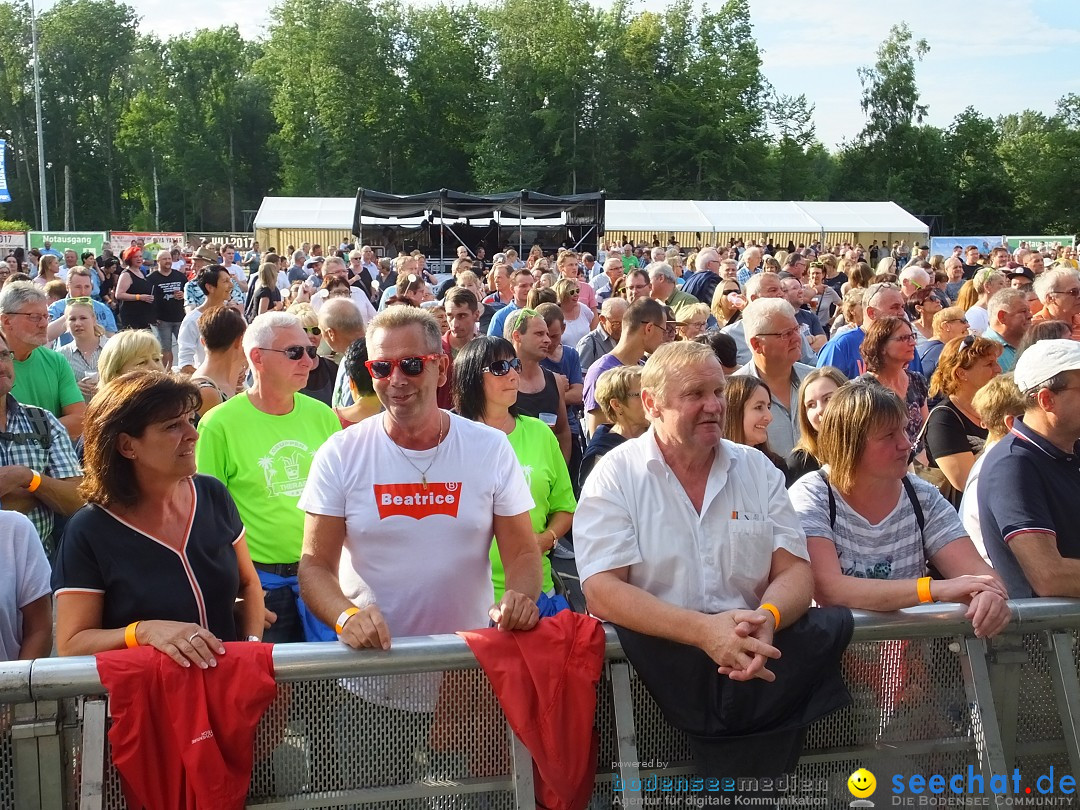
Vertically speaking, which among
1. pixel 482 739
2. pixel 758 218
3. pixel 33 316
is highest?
pixel 758 218

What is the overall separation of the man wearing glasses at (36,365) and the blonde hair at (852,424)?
372cm

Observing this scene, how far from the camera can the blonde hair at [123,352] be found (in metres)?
4.89

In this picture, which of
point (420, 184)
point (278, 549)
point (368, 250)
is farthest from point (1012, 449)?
point (420, 184)

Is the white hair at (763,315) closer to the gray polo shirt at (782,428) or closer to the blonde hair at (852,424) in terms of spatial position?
the gray polo shirt at (782,428)

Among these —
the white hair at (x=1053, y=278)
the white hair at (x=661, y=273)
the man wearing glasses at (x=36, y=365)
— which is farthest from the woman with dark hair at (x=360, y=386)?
the white hair at (x=1053, y=278)

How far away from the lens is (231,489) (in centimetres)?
385

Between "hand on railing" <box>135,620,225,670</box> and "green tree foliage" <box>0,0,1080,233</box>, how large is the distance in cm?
5824

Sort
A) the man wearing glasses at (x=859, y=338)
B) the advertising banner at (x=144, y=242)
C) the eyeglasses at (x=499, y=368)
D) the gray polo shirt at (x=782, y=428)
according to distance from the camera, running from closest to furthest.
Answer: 1. the eyeglasses at (x=499, y=368)
2. the gray polo shirt at (x=782, y=428)
3. the man wearing glasses at (x=859, y=338)
4. the advertising banner at (x=144, y=242)

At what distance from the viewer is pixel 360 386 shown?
485 cm

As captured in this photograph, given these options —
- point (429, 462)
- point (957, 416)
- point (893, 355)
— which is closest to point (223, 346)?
point (429, 462)

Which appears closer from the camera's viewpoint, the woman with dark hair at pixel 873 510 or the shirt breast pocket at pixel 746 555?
the shirt breast pocket at pixel 746 555

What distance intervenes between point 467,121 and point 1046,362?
64.5 meters

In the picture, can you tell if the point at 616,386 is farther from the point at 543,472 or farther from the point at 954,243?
the point at 954,243

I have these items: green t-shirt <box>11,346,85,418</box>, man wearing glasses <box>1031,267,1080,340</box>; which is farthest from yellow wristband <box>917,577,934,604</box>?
man wearing glasses <box>1031,267,1080,340</box>
